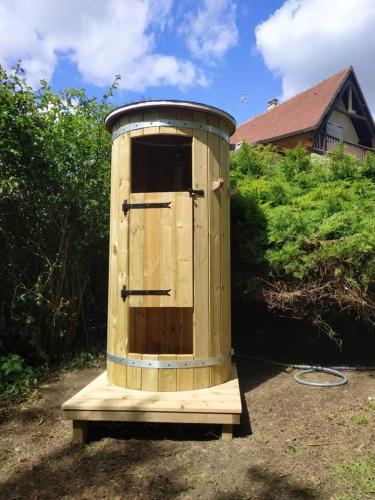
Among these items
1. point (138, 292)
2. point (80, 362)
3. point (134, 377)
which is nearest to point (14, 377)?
point (80, 362)

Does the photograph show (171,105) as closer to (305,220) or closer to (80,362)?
(305,220)

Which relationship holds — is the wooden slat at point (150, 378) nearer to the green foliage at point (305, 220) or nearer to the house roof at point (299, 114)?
the green foliage at point (305, 220)

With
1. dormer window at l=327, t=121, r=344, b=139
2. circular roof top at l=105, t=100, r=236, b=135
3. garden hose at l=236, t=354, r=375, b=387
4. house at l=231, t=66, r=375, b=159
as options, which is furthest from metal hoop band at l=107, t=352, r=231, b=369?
dormer window at l=327, t=121, r=344, b=139

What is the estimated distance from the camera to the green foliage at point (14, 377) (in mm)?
3865

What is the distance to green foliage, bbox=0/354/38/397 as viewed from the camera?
3865mm

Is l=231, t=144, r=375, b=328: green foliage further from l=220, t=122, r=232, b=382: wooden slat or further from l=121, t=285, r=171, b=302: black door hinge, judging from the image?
l=121, t=285, r=171, b=302: black door hinge

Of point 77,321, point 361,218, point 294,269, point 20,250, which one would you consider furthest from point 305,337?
point 20,250

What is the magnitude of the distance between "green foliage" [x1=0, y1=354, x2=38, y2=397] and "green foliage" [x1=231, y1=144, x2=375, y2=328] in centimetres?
243

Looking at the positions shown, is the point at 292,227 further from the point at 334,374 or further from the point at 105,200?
the point at 105,200

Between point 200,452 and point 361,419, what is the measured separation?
1304 millimetres

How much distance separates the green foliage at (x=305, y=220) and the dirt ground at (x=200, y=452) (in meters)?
1.12

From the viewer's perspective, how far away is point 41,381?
13.8 feet

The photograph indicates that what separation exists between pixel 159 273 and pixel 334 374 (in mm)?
2206

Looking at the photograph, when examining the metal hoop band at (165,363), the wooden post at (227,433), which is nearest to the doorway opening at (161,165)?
the metal hoop band at (165,363)
